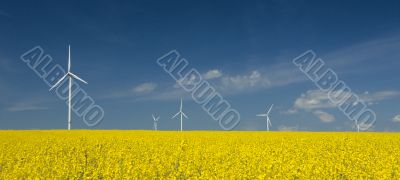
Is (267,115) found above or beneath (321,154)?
above

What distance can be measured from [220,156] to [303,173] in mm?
5989

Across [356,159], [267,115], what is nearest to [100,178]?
[356,159]

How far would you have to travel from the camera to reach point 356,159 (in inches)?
714

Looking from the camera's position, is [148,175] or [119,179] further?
[148,175]

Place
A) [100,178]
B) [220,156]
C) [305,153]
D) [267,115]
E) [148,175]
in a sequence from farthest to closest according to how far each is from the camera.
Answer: [267,115], [305,153], [220,156], [100,178], [148,175]

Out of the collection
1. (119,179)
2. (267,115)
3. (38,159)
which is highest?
(267,115)

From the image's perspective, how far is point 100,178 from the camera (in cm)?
1466

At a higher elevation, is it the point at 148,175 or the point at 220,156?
the point at 220,156

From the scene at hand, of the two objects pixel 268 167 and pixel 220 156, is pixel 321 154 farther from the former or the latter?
pixel 268 167

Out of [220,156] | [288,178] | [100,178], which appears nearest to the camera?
[288,178]

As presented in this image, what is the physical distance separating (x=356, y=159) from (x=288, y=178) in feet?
24.3

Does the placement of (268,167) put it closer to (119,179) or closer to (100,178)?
(119,179)

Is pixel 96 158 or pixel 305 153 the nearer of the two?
pixel 96 158

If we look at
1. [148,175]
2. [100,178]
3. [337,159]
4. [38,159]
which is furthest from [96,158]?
[337,159]
